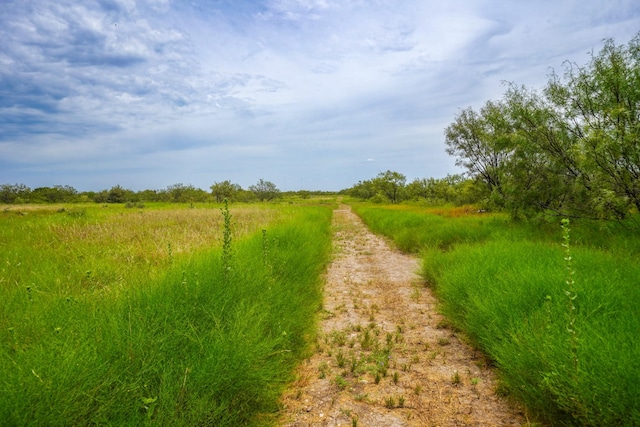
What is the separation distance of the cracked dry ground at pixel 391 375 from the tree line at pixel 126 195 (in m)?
51.5

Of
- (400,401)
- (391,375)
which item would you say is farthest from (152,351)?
(391,375)

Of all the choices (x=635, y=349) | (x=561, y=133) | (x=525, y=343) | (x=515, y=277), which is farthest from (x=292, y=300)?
(x=561, y=133)

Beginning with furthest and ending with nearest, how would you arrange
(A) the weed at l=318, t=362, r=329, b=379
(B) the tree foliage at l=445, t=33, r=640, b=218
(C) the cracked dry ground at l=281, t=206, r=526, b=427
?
(B) the tree foliage at l=445, t=33, r=640, b=218, (A) the weed at l=318, t=362, r=329, b=379, (C) the cracked dry ground at l=281, t=206, r=526, b=427

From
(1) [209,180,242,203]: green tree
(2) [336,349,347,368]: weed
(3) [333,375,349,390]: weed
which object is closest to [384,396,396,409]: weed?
(3) [333,375,349,390]: weed

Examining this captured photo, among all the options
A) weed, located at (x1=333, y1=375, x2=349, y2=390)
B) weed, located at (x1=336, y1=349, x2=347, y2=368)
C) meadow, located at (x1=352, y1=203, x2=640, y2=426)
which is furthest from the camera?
weed, located at (x1=336, y1=349, x2=347, y2=368)

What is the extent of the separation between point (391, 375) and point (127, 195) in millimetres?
84255

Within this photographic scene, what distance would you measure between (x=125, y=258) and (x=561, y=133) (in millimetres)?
13073

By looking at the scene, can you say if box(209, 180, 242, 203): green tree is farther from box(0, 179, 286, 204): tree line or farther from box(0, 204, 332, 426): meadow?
box(0, 204, 332, 426): meadow

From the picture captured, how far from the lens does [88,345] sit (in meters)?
2.38

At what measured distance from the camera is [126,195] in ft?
237

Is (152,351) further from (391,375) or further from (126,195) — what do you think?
(126,195)

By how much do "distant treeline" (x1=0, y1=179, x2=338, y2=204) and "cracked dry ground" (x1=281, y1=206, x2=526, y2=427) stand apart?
51.5 m

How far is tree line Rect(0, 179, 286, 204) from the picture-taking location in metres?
57.1

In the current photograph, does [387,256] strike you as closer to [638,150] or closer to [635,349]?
[638,150]
